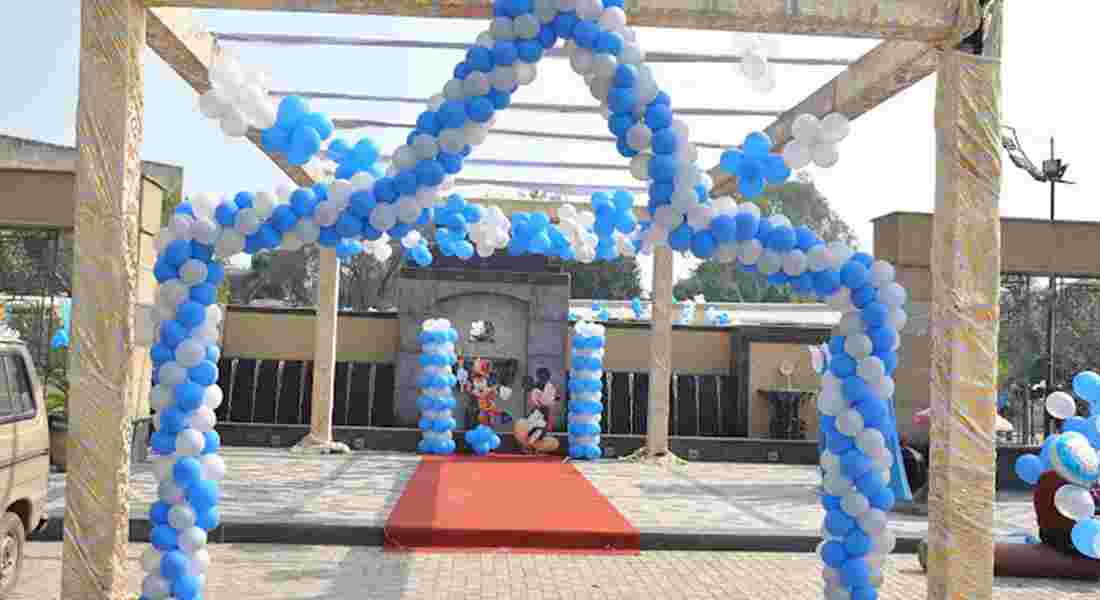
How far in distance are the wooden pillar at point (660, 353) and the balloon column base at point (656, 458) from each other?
0.8 inches

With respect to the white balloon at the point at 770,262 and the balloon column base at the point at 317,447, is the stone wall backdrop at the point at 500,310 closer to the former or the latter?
the balloon column base at the point at 317,447

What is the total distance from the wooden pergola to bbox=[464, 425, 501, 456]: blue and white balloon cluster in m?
9.91

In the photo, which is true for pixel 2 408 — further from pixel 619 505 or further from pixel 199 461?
pixel 619 505

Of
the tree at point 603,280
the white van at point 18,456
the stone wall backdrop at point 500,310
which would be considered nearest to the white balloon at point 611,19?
the white van at point 18,456

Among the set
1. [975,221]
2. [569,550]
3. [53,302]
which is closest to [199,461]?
[569,550]

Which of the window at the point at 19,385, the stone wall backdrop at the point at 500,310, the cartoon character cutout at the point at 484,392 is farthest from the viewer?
the stone wall backdrop at the point at 500,310

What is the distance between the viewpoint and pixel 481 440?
603 inches

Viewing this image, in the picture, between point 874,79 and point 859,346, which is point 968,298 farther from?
point 874,79

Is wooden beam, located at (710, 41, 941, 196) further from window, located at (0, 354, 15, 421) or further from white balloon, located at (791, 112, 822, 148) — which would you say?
window, located at (0, 354, 15, 421)

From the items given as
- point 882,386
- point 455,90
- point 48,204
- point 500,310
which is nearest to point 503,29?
point 455,90

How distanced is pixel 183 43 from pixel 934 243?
16.8 ft

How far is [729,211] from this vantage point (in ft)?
18.1

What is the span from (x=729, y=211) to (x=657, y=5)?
4.17 feet

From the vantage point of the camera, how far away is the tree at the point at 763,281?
42.1m
